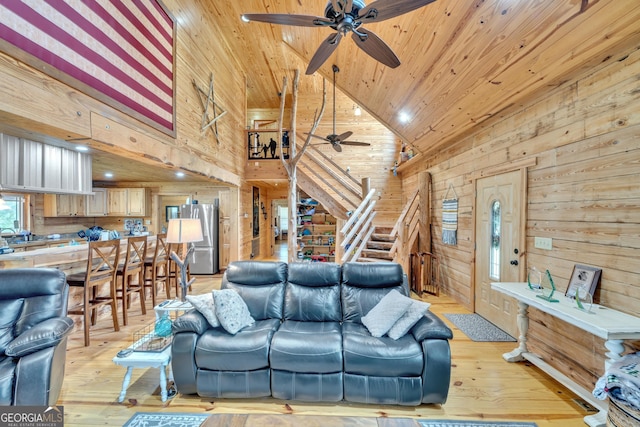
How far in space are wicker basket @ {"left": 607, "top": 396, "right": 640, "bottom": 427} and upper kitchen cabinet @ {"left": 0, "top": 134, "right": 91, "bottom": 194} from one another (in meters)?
4.90

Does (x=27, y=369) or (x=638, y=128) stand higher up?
(x=638, y=128)

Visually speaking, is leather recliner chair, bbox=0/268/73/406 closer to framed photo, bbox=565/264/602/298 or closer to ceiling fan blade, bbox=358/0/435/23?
ceiling fan blade, bbox=358/0/435/23

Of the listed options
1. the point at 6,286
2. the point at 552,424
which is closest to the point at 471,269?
the point at 552,424

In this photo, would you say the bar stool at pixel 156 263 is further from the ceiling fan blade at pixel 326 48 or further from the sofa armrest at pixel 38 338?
the ceiling fan blade at pixel 326 48

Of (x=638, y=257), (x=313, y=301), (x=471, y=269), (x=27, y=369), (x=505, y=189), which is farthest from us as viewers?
(x=471, y=269)

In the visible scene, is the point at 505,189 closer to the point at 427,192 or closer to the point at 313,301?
the point at 427,192

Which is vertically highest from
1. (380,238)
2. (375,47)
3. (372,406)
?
(375,47)

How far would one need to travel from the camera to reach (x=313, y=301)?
2650 mm

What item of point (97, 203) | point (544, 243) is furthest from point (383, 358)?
point (97, 203)

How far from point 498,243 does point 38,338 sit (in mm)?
4472

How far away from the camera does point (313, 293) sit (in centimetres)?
270

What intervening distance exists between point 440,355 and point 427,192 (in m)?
3.82

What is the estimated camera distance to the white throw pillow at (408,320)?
218 centimetres

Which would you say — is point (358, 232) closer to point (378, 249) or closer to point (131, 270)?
point (378, 249)
